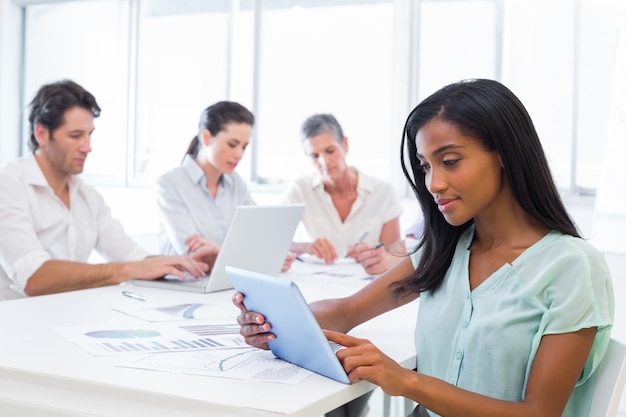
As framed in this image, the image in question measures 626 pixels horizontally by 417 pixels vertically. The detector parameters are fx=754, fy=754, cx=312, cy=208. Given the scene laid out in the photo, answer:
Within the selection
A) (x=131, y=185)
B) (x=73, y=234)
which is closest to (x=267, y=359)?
(x=73, y=234)

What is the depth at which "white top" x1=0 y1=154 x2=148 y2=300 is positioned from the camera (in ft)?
8.13

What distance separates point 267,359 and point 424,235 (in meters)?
0.44

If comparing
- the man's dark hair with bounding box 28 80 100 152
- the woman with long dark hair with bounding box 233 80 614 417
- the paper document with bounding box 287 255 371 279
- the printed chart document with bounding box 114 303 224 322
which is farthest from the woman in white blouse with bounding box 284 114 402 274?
the woman with long dark hair with bounding box 233 80 614 417

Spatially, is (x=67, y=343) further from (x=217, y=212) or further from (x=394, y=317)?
(x=217, y=212)

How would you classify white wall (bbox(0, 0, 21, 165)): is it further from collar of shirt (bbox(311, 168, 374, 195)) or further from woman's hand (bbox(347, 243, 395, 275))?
woman's hand (bbox(347, 243, 395, 275))

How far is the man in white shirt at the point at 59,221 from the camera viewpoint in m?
2.44

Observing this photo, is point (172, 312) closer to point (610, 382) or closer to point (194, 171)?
point (610, 382)

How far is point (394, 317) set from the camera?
79.1 inches

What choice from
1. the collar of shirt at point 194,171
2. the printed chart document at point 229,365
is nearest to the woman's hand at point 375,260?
the collar of shirt at point 194,171

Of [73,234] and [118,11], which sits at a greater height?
[118,11]

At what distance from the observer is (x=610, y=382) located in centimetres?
124

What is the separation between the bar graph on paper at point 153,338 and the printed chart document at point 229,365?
56mm

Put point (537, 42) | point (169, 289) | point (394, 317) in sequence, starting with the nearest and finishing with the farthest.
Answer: point (394, 317), point (169, 289), point (537, 42)

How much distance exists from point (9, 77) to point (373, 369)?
649cm
